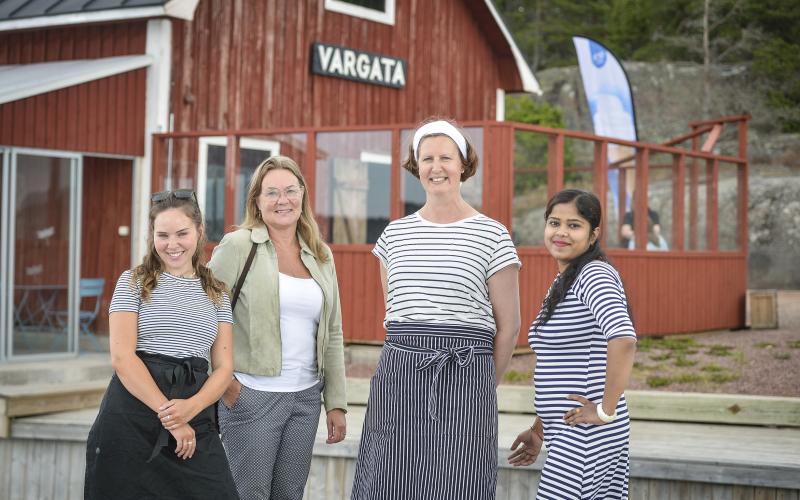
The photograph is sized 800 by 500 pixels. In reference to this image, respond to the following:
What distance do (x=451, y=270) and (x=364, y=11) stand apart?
37.4ft

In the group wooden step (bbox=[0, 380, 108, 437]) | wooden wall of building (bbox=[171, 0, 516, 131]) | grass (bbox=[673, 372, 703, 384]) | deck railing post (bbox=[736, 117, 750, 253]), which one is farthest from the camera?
deck railing post (bbox=[736, 117, 750, 253])

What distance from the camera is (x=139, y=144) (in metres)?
12.8

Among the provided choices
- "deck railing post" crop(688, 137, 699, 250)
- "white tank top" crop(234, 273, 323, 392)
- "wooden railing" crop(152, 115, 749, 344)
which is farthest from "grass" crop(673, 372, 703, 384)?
"white tank top" crop(234, 273, 323, 392)

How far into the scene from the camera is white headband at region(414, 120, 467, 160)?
4262 millimetres

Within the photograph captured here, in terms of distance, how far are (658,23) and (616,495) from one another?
40288mm

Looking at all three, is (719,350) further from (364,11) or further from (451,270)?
(451,270)

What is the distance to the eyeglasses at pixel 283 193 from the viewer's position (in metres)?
4.59

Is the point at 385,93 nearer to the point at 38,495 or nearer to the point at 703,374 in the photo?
the point at 703,374

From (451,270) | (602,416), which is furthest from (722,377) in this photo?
(451,270)

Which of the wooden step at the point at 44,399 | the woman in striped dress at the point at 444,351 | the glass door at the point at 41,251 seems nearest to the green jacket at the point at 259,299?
the woman in striped dress at the point at 444,351

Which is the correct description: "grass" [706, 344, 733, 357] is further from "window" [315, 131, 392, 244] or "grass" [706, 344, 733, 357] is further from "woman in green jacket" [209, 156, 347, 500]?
"woman in green jacket" [209, 156, 347, 500]

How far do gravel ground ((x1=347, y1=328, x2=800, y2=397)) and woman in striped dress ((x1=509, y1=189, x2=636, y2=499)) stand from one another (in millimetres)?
5616

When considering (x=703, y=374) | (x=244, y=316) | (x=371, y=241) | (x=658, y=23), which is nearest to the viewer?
(x=244, y=316)

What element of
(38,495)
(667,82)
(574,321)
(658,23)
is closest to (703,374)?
(38,495)
